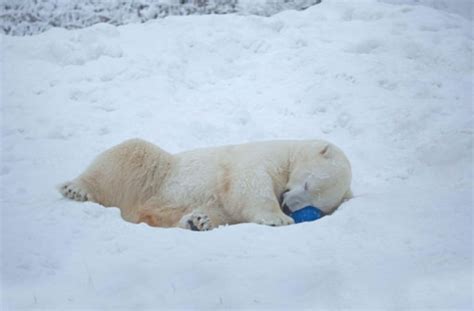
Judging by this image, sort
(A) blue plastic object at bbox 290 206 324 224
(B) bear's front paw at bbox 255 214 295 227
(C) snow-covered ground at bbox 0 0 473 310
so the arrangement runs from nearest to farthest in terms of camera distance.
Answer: (C) snow-covered ground at bbox 0 0 473 310, (B) bear's front paw at bbox 255 214 295 227, (A) blue plastic object at bbox 290 206 324 224

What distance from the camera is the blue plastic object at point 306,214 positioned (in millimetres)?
5762

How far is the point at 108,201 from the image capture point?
6.10 meters

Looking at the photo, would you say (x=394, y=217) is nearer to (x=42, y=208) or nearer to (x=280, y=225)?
(x=280, y=225)

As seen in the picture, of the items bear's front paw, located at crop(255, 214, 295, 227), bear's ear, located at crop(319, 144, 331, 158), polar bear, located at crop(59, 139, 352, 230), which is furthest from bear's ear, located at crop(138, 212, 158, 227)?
bear's ear, located at crop(319, 144, 331, 158)

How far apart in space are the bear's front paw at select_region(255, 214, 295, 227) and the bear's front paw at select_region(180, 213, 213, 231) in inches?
16.7

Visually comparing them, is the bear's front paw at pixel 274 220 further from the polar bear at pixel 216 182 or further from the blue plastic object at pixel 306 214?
the blue plastic object at pixel 306 214

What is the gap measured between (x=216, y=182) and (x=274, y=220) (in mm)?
823

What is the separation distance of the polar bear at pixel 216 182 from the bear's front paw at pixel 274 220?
4cm

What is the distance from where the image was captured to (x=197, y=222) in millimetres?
5484

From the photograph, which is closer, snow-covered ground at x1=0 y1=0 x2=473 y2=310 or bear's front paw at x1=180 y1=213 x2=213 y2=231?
snow-covered ground at x1=0 y1=0 x2=473 y2=310

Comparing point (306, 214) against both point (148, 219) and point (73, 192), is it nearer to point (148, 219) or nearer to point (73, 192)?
point (148, 219)

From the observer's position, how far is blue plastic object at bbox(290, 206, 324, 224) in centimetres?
576

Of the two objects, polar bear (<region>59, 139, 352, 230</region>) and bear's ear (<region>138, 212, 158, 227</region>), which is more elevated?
polar bear (<region>59, 139, 352, 230</region>)

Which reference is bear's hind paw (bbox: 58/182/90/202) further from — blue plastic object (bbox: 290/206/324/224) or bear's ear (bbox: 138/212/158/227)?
blue plastic object (bbox: 290/206/324/224)
